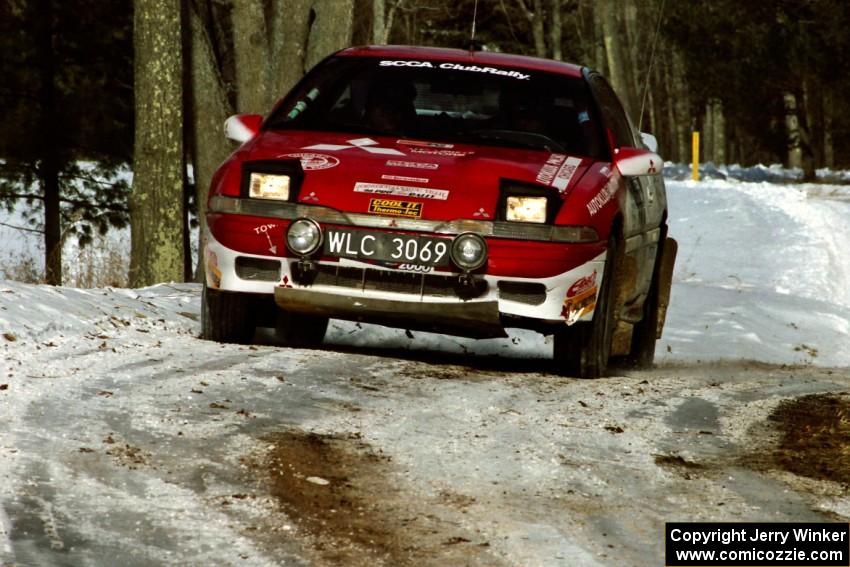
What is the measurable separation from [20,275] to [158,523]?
1115 centimetres

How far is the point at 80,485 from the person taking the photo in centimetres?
452

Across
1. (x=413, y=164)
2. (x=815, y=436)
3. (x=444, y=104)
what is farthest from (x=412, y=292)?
(x=815, y=436)

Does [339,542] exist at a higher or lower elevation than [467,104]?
lower

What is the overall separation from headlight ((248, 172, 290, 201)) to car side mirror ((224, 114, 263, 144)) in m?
0.64

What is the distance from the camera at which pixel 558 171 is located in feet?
25.0

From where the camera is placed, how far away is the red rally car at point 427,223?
23.9ft

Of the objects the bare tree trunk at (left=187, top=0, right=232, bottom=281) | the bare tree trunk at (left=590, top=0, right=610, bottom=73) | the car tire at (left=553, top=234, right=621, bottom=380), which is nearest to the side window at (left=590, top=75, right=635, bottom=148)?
the car tire at (left=553, top=234, right=621, bottom=380)

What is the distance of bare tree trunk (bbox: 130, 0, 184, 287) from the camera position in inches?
492

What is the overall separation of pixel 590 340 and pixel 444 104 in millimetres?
1696

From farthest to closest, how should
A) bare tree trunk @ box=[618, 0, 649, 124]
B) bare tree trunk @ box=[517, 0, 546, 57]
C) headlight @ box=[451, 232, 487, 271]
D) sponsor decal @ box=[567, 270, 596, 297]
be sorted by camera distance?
bare tree trunk @ box=[517, 0, 546, 57], bare tree trunk @ box=[618, 0, 649, 124], sponsor decal @ box=[567, 270, 596, 297], headlight @ box=[451, 232, 487, 271]

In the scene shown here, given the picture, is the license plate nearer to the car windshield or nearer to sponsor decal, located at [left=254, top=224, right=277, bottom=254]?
sponsor decal, located at [left=254, top=224, right=277, bottom=254]

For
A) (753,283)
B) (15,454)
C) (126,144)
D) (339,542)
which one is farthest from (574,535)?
(126,144)

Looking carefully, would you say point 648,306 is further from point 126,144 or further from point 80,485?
point 126,144

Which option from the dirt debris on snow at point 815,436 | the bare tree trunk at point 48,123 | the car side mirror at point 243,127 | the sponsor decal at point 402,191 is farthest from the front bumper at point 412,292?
the bare tree trunk at point 48,123
